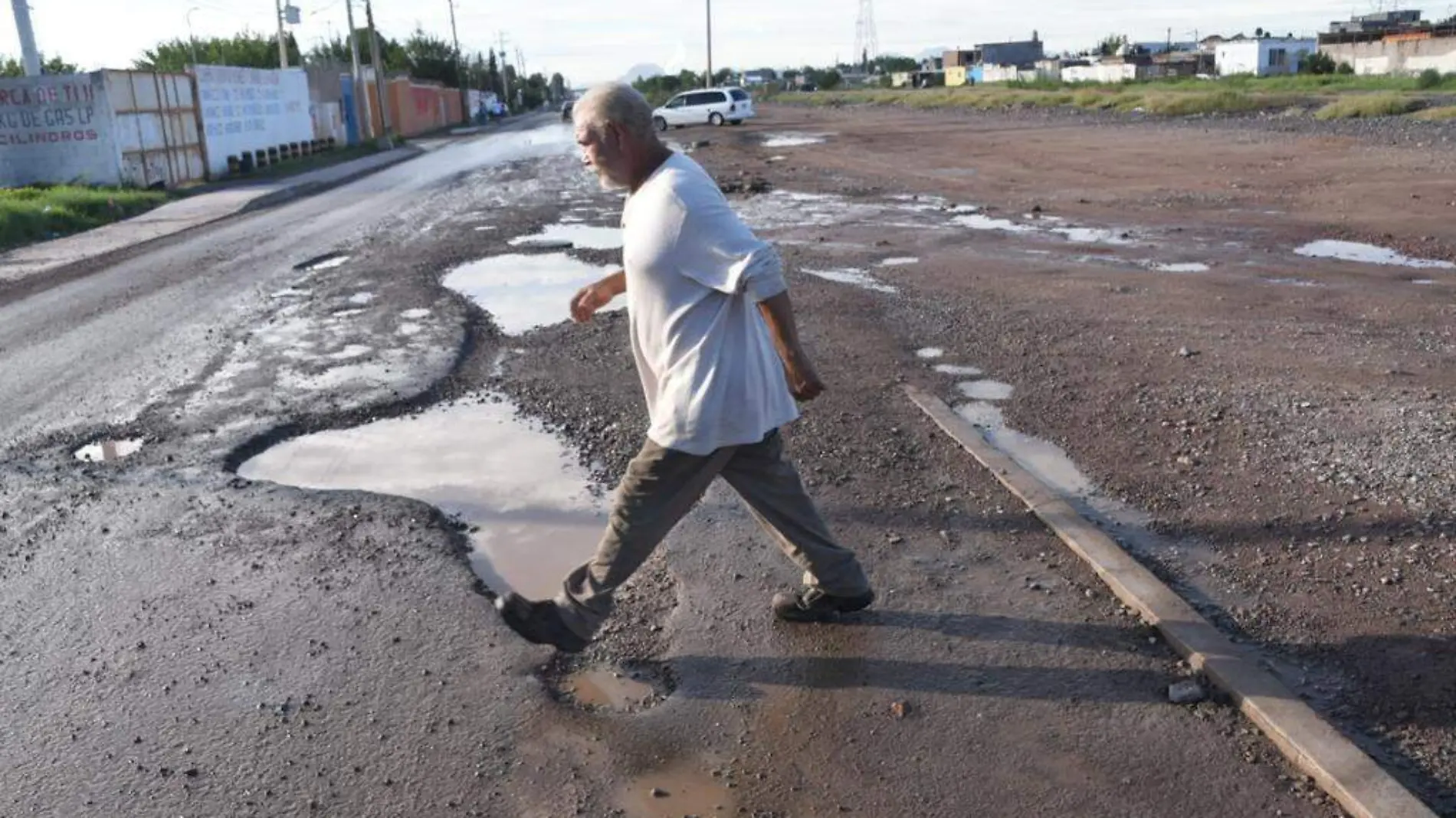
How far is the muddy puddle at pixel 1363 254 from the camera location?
1034cm

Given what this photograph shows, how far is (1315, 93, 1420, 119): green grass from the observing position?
3064 cm

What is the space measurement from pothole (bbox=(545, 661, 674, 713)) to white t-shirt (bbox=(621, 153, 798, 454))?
0.75 m

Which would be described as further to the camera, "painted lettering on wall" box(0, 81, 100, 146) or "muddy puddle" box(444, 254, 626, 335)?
"painted lettering on wall" box(0, 81, 100, 146)

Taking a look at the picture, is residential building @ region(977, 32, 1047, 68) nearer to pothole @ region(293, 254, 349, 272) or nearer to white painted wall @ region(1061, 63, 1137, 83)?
white painted wall @ region(1061, 63, 1137, 83)

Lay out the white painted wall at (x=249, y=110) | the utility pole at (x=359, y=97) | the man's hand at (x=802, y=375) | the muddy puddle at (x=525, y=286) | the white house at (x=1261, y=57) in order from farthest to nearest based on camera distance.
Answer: the white house at (x=1261, y=57) → the utility pole at (x=359, y=97) → the white painted wall at (x=249, y=110) → the muddy puddle at (x=525, y=286) → the man's hand at (x=802, y=375)

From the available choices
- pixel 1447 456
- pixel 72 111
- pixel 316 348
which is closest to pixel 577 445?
pixel 316 348

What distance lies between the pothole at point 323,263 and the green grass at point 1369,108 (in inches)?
1079

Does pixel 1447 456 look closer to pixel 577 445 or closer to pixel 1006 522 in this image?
pixel 1006 522

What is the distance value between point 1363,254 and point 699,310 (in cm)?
993

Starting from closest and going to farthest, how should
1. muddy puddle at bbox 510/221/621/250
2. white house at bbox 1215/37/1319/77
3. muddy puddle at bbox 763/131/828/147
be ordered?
muddy puddle at bbox 510/221/621/250, muddy puddle at bbox 763/131/828/147, white house at bbox 1215/37/1319/77

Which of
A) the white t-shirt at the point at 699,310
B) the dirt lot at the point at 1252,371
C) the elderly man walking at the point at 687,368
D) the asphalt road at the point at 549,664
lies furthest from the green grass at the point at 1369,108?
the white t-shirt at the point at 699,310

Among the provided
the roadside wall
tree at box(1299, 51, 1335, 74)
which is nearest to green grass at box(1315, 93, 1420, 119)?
the roadside wall

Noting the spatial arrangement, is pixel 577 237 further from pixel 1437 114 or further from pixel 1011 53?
pixel 1011 53

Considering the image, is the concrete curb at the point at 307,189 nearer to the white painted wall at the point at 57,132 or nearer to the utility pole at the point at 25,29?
the white painted wall at the point at 57,132
